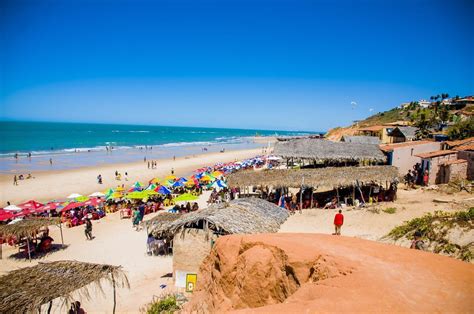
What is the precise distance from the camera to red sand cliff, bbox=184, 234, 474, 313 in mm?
3772

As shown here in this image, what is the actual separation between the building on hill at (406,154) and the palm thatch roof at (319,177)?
164 inches

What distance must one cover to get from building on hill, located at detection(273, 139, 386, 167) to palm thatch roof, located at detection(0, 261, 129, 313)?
53.3 ft

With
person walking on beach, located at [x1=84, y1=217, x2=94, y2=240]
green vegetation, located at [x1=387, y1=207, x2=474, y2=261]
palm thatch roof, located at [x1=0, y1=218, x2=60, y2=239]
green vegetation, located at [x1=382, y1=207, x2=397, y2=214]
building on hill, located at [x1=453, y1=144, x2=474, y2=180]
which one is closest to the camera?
green vegetation, located at [x1=387, y1=207, x2=474, y2=261]

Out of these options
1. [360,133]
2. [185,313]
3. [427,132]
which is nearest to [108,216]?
[185,313]

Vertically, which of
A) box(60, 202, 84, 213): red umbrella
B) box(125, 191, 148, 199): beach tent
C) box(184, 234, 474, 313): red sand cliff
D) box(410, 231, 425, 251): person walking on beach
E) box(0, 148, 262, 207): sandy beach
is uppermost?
box(184, 234, 474, 313): red sand cliff

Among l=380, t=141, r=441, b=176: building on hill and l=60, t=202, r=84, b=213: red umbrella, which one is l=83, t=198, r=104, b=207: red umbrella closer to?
l=60, t=202, r=84, b=213: red umbrella

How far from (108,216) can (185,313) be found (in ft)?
53.7

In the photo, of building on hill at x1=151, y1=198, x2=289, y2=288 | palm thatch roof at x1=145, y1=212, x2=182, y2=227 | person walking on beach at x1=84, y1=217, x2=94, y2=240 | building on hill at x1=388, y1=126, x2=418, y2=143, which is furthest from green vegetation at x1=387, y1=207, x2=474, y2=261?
building on hill at x1=388, y1=126, x2=418, y2=143

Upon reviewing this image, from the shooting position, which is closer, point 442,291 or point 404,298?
point 404,298

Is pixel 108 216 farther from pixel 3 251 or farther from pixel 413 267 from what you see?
pixel 413 267

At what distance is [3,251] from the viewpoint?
14.9 metres

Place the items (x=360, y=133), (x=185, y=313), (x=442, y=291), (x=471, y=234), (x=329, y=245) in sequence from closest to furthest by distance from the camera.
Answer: (x=442, y=291)
(x=329, y=245)
(x=185, y=313)
(x=471, y=234)
(x=360, y=133)

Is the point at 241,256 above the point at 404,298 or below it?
below

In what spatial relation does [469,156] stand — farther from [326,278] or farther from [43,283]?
[43,283]
